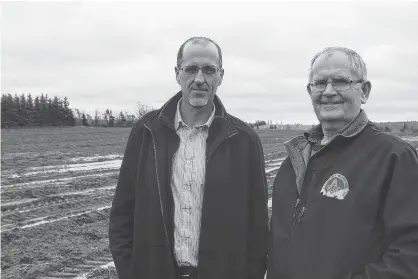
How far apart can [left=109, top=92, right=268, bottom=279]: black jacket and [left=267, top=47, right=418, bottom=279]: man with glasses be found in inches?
14.5

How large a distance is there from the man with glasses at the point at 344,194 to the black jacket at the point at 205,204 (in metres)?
0.37

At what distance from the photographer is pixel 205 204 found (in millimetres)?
2916

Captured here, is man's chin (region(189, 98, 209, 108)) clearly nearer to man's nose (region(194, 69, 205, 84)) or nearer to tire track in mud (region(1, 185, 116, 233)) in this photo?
man's nose (region(194, 69, 205, 84))

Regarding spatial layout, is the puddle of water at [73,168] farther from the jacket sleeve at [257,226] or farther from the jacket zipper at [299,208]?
the jacket zipper at [299,208]

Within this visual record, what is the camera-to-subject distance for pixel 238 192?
118 inches

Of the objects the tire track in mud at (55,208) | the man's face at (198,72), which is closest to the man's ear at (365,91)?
the man's face at (198,72)

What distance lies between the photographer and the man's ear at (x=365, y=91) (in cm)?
249

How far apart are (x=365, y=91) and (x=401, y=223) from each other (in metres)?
0.75

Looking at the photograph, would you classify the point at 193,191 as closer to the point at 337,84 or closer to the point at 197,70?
the point at 197,70

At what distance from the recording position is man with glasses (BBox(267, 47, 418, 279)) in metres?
2.08

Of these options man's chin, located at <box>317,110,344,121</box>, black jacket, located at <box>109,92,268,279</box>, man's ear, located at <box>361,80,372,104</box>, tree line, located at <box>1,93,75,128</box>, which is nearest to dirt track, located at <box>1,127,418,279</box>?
black jacket, located at <box>109,92,268,279</box>

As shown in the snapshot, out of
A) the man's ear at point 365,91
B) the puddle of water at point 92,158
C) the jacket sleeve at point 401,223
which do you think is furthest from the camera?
the puddle of water at point 92,158

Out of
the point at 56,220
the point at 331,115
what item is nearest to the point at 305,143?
the point at 331,115

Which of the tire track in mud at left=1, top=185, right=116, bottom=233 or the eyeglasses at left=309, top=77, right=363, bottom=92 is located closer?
the eyeglasses at left=309, top=77, right=363, bottom=92
